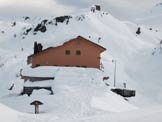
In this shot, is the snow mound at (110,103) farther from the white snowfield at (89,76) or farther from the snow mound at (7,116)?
the snow mound at (7,116)

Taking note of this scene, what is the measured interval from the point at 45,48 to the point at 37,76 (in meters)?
6.06

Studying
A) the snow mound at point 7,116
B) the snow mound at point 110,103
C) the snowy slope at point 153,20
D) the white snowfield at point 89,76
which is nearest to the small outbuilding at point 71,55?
the white snowfield at point 89,76

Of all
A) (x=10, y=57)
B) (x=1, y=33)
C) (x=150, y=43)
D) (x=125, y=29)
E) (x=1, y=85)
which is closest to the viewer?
(x=1, y=85)

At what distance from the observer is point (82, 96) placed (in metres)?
36.5

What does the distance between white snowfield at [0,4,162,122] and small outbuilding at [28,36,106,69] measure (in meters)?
1.22

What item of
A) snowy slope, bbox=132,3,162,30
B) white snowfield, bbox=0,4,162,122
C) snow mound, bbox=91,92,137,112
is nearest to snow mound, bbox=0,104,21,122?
white snowfield, bbox=0,4,162,122

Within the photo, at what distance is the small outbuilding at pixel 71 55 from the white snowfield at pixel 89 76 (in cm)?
122

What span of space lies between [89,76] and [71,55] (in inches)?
304

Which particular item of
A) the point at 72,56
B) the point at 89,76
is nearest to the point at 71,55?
the point at 72,56

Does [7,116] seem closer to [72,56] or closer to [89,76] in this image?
[89,76]

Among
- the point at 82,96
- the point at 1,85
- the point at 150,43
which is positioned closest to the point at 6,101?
the point at 82,96

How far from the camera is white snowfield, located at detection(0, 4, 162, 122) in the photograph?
822 inches

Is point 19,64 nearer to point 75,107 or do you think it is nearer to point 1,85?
point 1,85

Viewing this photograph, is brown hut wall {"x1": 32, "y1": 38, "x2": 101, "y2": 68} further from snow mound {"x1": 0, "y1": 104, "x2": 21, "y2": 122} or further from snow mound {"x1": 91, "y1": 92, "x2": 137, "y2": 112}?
snow mound {"x1": 0, "y1": 104, "x2": 21, "y2": 122}
